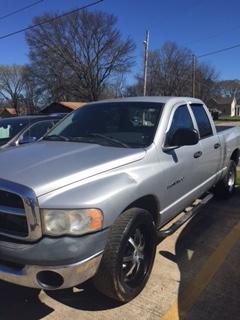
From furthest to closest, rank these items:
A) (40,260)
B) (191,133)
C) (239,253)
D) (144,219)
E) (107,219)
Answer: (239,253)
(191,133)
(144,219)
(107,219)
(40,260)

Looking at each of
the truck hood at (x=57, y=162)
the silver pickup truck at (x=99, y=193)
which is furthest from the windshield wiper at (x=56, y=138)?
the truck hood at (x=57, y=162)

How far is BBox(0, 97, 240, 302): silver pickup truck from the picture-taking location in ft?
9.04

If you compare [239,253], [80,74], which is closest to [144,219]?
[239,253]

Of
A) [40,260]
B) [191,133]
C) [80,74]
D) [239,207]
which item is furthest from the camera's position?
[80,74]

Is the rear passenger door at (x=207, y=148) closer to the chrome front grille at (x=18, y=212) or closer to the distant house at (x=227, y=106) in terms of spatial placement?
the chrome front grille at (x=18, y=212)

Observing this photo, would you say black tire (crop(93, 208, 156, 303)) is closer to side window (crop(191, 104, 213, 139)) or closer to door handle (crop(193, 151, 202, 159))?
door handle (crop(193, 151, 202, 159))

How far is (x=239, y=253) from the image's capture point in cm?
448

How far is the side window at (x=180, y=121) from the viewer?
4.12m

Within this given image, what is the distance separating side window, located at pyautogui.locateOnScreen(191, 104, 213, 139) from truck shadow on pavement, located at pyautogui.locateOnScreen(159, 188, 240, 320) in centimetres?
130

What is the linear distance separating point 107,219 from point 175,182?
137 centimetres

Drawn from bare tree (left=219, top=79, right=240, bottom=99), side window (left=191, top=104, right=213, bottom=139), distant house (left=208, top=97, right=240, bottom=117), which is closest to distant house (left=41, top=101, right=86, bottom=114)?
side window (left=191, top=104, right=213, bottom=139)

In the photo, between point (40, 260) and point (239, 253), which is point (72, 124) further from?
point (239, 253)

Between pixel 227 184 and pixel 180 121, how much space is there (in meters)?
2.55

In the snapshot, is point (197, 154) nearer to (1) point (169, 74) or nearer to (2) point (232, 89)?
(1) point (169, 74)
